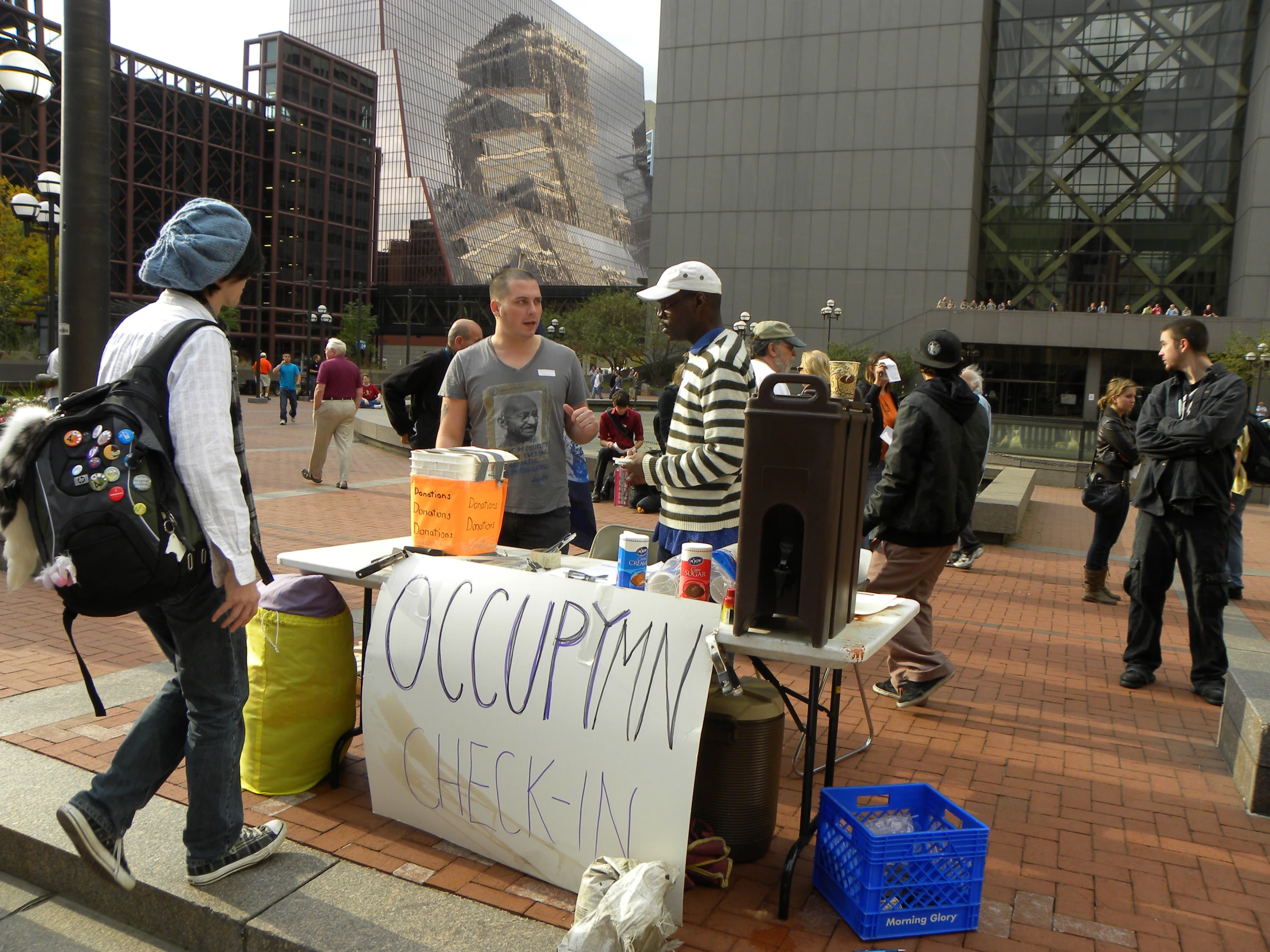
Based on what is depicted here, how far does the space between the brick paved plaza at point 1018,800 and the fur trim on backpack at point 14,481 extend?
1.29 m

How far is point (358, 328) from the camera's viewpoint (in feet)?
234

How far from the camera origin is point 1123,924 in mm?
2840

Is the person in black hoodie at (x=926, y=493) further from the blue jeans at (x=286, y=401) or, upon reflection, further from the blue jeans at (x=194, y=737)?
the blue jeans at (x=286, y=401)

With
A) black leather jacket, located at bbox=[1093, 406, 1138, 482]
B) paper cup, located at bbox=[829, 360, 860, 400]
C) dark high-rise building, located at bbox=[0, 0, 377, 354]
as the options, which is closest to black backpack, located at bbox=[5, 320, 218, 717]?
paper cup, located at bbox=[829, 360, 860, 400]

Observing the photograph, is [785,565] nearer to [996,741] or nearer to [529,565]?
[529,565]

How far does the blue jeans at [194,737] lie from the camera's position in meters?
2.64

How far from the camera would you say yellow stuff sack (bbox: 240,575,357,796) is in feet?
11.0

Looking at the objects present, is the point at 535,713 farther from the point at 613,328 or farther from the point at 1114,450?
the point at 613,328

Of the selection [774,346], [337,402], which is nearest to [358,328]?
[337,402]

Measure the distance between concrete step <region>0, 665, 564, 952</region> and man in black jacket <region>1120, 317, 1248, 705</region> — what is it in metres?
4.28

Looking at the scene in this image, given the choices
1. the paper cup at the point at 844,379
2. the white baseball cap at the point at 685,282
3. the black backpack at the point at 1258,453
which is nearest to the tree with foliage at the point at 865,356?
the paper cup at the point at 844,379

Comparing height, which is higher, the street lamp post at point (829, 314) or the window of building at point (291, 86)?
the window of building at point (291, 86)

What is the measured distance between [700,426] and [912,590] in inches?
79.5

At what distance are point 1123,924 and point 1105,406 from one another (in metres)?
6.05
